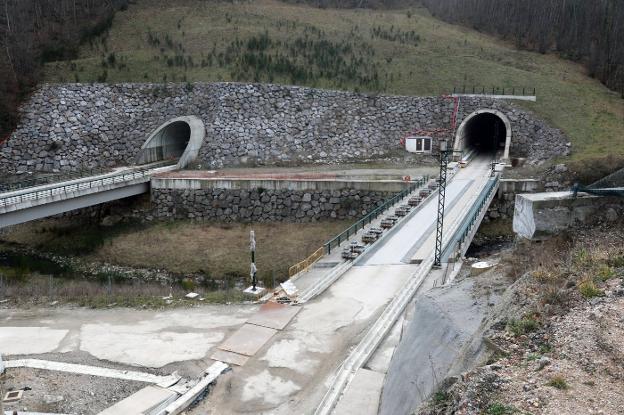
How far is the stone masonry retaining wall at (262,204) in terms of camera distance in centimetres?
3069

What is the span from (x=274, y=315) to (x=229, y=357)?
2642 millimetres

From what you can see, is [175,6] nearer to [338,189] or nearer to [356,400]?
[338,189]

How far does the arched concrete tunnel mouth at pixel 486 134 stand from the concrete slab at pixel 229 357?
110 ft

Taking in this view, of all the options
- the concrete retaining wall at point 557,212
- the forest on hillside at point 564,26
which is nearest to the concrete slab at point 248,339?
the concrete retaining wall at point 557,212

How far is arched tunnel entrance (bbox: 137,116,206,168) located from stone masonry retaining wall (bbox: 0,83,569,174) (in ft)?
2.00

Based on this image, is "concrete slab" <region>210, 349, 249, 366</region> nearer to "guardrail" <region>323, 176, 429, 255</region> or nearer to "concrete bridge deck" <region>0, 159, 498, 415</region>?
"concrete bridge deck" <region>0, 159, 498, 415</region>

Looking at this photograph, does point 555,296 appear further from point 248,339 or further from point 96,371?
point 96,371

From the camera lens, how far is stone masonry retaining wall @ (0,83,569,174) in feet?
114

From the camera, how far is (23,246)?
2875cm

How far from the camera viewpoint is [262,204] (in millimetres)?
31016

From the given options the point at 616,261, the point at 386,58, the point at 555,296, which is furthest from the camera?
the point at 386,58

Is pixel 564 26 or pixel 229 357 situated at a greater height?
pixel 564 26

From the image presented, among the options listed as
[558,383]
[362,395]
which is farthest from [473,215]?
[558,383]

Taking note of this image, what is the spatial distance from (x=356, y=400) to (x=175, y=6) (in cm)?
5604
